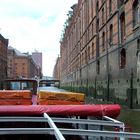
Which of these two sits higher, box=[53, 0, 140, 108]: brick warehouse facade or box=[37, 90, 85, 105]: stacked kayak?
box=[53, 0, 140, 108]: brick warehouse facade

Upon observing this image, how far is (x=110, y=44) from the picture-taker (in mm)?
34344

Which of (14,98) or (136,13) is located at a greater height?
(136,13)

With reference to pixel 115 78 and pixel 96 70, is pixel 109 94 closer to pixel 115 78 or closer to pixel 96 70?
pixel 115 78

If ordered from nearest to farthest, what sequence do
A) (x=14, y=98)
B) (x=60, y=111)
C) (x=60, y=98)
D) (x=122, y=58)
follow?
(x=60, y=111)
(x=60, y=98)
(x=14, y=98)
(x=122, y=58)

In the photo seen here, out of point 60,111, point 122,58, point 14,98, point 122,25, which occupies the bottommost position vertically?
point 60,111

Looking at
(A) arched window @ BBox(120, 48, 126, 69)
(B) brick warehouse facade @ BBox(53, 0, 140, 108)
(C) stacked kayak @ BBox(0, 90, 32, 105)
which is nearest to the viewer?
(C) stacked kayak @ BBox(0, 90, 32, 105)

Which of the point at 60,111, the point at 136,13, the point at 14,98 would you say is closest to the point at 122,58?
the point at 136,13

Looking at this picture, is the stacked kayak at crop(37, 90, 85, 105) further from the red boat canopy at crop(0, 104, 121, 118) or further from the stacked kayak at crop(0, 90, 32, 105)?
the red boat canopy at crop(0, 104, 121, 118)

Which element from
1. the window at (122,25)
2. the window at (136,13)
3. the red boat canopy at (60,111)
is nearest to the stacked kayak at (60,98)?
the red boat canopy at (60,111)

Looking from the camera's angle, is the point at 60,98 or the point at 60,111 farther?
the point at 60,98

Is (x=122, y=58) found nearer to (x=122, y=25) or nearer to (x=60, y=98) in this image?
(x=122, y=25)

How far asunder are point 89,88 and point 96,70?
7453 millimetres

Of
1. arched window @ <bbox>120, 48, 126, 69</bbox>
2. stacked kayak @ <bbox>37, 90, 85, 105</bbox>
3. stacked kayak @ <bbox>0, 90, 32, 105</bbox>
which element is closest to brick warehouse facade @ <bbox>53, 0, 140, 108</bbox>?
arched window @ <bbox>120, 48, 126, 69</bbox>

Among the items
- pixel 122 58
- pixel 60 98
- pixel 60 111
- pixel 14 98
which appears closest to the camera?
pixel 60 111
